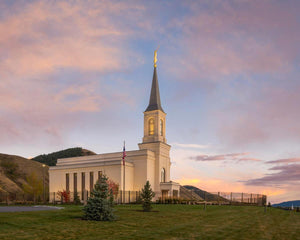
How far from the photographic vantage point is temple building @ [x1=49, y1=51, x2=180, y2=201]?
51.7 m

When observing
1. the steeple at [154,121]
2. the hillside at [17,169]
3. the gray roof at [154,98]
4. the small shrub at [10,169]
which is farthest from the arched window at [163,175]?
the small shrub at [10,169]

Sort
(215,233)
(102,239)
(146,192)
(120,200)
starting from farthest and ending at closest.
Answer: (120,200)
(146,192)
(215,233)
(102,239)

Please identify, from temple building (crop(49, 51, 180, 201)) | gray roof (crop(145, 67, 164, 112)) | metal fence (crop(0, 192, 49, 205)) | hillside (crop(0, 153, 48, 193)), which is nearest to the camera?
metal fence (crop(0, 192, 49, 205))

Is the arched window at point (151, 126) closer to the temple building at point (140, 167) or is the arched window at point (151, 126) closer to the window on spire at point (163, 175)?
the temple building at point (140, 167)

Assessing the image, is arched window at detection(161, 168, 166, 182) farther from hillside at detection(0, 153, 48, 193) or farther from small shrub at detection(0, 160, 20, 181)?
small shrub at detection(0, 160, 20, 181)

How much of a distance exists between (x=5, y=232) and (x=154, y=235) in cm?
653

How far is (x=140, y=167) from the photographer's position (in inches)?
2089

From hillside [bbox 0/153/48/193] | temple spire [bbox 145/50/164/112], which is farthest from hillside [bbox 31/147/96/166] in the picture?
temple spire [bbox 145/50/164/112]

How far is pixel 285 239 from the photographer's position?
38.5 feet

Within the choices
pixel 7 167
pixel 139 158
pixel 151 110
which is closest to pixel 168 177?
pixel 139 158

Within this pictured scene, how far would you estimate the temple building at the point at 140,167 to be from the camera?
170 feet

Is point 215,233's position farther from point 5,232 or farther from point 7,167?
point 7,167

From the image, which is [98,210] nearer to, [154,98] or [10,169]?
[154,98]

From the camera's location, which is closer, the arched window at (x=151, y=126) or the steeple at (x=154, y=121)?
the steeple at (x=154, y=121)
